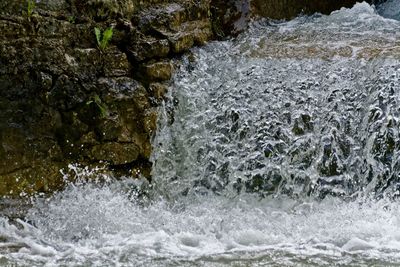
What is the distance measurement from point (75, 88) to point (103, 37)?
510 millimetres

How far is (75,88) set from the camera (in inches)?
208

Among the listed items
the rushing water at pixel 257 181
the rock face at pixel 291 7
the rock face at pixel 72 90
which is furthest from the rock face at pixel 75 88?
the rock face at pixel 291 7

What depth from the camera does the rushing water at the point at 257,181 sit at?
4.44m

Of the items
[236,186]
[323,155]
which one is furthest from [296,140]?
[236,186]

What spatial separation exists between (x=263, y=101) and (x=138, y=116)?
1.07m

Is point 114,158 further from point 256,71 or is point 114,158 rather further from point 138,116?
point 256,71

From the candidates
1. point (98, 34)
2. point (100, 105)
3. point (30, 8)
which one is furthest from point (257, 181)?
point (30, 8)

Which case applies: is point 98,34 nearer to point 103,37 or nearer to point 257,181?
point 103,37

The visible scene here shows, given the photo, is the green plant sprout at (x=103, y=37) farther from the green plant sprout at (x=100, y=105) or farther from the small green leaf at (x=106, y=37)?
the green plant sprout at (x=100, y=105)

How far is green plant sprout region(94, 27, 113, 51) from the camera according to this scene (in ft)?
17.7

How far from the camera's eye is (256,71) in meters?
5.74

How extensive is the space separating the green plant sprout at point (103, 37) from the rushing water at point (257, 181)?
0.70 m

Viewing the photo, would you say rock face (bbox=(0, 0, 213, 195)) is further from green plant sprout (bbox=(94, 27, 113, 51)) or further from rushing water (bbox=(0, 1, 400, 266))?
rushing water (bbox=(0, 1, 400, 266))

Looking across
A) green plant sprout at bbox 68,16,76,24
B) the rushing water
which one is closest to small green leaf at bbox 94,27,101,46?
green plant sprout at bbox 68,16,76,24
